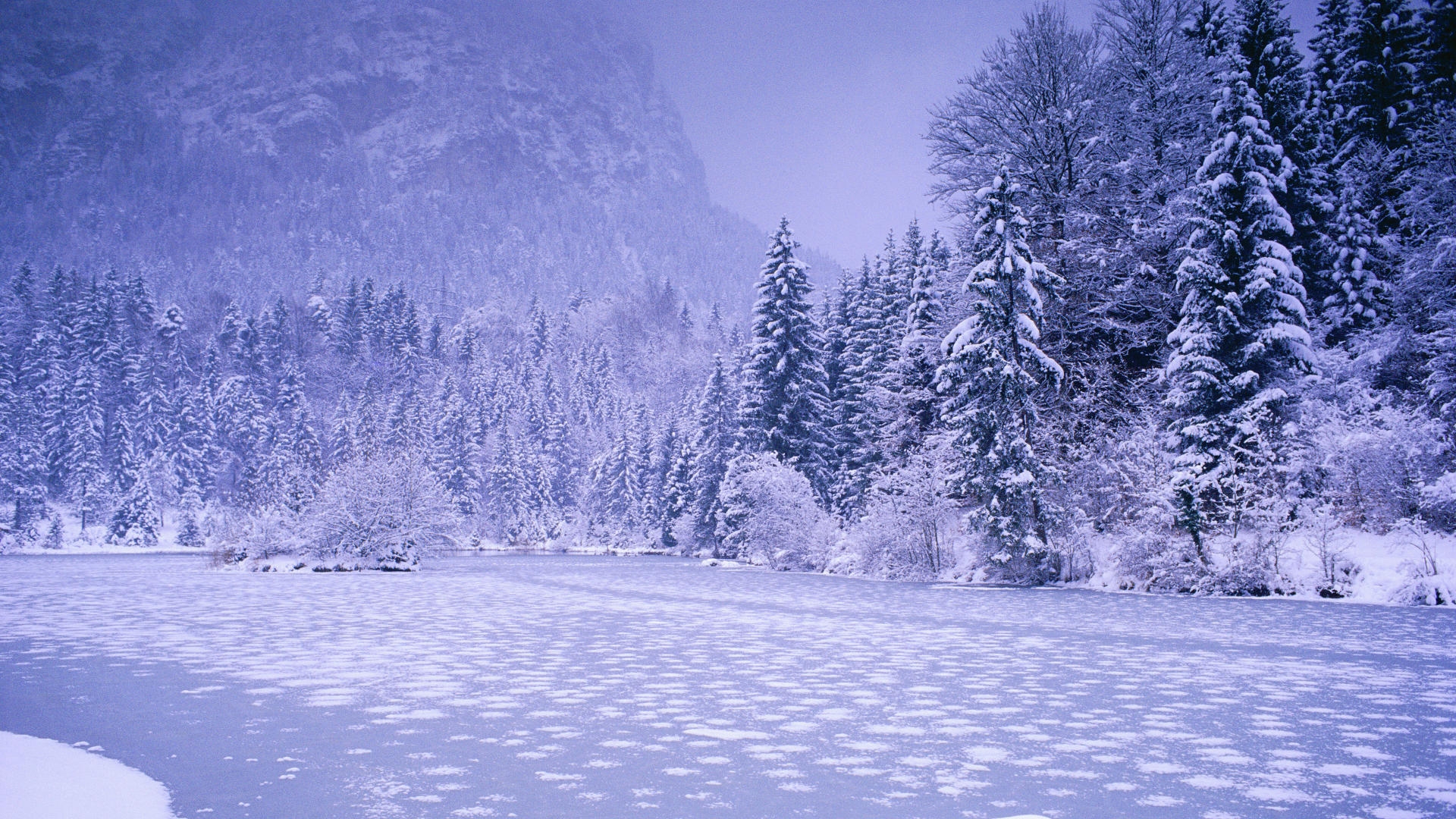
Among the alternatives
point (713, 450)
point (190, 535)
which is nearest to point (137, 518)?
point (190, 535)

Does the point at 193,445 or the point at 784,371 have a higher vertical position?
the point at 784,371

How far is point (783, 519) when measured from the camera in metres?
35.5

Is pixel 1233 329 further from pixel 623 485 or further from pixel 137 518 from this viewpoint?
pixel 137 518

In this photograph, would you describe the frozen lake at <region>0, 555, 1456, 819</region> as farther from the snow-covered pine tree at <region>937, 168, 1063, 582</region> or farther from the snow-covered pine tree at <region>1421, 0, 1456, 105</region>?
the snow-covered pine tree at <region>1421, 0, 1456, 105</region>

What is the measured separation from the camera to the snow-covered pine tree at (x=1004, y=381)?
2358cm

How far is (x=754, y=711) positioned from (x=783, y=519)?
2899cm

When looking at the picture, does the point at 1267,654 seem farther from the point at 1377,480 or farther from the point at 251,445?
the point at 251,445

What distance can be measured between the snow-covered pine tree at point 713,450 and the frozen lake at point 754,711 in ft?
111

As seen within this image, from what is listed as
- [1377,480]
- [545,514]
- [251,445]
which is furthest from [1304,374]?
[251,445]

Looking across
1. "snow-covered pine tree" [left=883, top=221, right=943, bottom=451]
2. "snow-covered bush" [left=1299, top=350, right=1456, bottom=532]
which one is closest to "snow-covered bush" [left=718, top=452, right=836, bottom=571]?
"snow-covered pine tree" [left=883, top=221, right=943, bottom=451]

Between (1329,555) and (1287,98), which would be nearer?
(1329,555)

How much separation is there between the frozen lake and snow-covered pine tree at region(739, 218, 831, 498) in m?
27.0

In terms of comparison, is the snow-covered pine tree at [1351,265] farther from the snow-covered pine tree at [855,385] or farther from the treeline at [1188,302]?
the snow-covered pine tree at [855,385]

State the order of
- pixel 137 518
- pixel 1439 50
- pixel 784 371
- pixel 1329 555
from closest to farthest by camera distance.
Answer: pixel 1329 555 < pixel 1439 50 < pixel 784 371 < pixel 137 518
